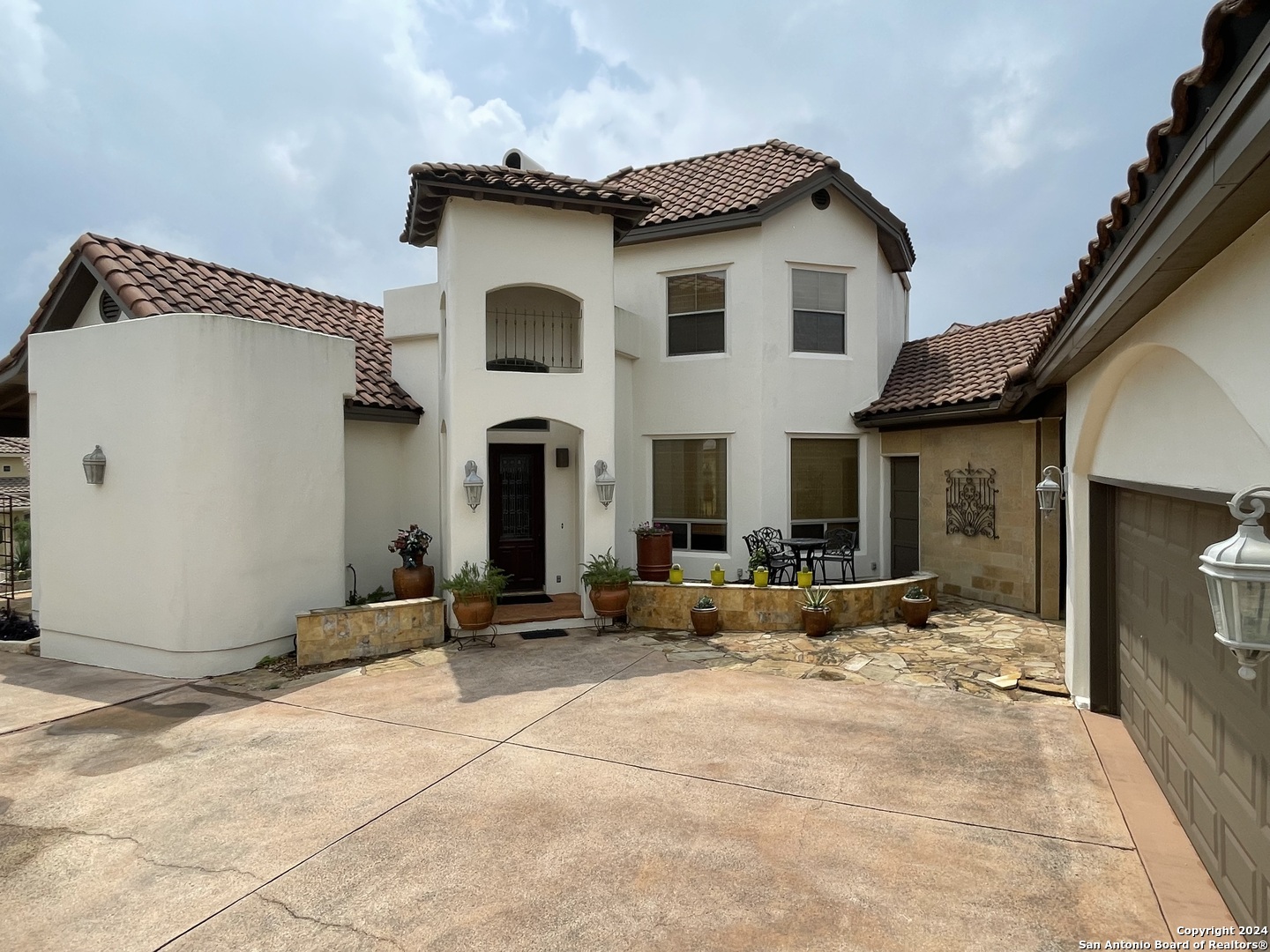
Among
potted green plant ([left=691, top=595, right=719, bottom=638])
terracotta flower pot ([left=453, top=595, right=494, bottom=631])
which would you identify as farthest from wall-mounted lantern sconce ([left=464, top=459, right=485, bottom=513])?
potted green plant ([left=691, top=595, right=719, bottom=638])

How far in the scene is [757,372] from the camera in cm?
1305

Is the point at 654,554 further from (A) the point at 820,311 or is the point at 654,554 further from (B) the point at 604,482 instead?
(A) the point at 820,311

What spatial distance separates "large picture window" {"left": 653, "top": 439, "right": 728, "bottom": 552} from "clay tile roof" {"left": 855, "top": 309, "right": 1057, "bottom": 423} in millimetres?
3092

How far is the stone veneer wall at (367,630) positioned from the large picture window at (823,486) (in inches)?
279

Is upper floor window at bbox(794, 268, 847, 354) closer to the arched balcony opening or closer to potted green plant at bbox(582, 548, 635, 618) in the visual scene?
the arched balcony opening

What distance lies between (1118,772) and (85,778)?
8.53m

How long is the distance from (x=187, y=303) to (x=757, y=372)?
9501mm

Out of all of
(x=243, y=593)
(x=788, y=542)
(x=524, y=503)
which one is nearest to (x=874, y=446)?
(x=788, y=542)

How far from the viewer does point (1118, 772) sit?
5.46 meters

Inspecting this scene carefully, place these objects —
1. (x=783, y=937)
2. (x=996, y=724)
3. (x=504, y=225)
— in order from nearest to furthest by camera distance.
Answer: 1. (x=783, y=937)
2. (x=996, y=724)
3. (x=504, y=225)

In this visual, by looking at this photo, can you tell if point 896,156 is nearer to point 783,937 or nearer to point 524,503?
point 524,503

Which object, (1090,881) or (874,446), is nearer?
(1090,881)

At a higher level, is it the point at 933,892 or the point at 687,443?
the point at 687,443

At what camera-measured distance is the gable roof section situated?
42.0 feet
